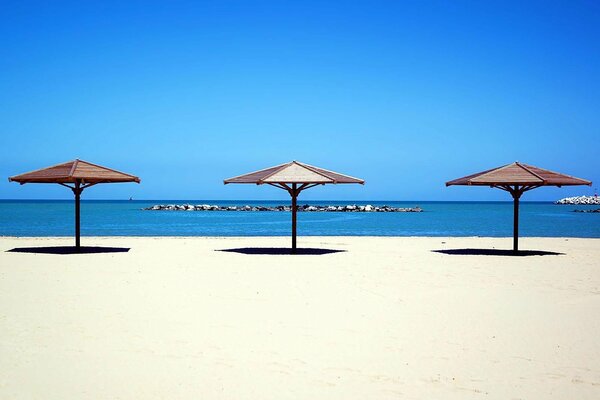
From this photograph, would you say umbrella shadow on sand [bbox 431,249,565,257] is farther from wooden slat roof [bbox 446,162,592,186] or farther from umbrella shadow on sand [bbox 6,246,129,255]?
umbrella shadow on sand [bbox 6,246,129,255]

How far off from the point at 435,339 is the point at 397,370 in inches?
39.5

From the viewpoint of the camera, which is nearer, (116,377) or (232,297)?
(116,377)

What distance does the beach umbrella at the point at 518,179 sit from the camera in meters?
12.6

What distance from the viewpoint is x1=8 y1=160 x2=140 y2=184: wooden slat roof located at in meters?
12.7

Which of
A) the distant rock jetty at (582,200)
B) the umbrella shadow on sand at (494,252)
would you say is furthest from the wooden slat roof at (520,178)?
the distant rock jetty at (582,200)

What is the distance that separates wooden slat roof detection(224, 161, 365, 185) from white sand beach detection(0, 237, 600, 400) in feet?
10.1

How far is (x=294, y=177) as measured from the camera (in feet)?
42.1

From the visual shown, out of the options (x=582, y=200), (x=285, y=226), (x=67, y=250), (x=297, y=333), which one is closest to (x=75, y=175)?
(x=67, y=250)

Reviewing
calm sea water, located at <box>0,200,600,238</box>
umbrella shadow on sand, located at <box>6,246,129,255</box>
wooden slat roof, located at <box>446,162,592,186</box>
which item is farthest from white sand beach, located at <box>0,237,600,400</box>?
calm sea water, located at <box>0,200,600,238</box>

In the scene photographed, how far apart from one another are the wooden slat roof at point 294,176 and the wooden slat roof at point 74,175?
259 cm

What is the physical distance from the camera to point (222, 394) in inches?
154

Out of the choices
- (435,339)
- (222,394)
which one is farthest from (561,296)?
(222,394)

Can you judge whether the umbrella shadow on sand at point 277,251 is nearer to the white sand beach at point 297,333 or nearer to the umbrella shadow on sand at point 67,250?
the umbrella shadow on sand at point 67,250

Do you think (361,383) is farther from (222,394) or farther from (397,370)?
(222,394)
